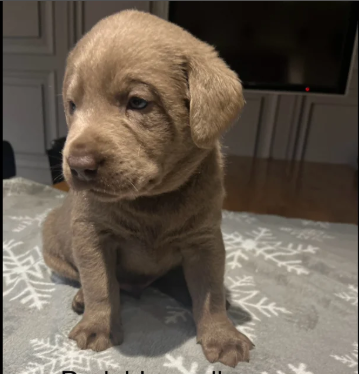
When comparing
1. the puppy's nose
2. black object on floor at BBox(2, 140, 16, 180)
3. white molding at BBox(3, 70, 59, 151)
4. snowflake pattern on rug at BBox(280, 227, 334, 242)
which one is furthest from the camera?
white molding at BBox(3, 70, 59, 151)

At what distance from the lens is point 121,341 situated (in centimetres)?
93

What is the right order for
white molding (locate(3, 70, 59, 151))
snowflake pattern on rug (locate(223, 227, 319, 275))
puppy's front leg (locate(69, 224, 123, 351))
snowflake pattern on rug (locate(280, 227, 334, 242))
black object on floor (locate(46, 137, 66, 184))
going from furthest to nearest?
white molding (locate(3, 70, 59, 151)) < snowflake pattern on rug (locate(280, 227, 334, 242)) < snowflake pattern on rug (locate(223, 227, 319, 275)) < black object on floor (locate(46, 137, 66, 184)) < puppy's front leg (locate(69, 224, 123, 351))

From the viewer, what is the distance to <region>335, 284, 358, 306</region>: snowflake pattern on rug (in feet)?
4.05

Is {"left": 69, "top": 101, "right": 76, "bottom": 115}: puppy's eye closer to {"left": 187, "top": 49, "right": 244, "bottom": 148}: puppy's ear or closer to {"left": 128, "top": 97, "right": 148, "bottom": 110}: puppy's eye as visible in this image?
{"left": 128, "top": 97, "right": 148, "bottom": 110}: puppy's eye

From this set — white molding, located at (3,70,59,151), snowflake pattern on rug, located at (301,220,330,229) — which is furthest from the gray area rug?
white molding, located at (3,70,59,151)

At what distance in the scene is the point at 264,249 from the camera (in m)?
1.48

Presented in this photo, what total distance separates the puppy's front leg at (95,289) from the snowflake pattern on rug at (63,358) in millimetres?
18

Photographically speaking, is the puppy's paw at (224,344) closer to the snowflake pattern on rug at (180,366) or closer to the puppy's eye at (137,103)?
the snowflake pattern on rug at (180,366)

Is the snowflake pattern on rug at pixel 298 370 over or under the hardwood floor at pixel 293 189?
over

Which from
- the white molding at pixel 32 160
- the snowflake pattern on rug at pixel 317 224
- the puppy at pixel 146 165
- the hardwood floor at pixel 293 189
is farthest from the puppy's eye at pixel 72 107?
the white molding at pixel 32 160

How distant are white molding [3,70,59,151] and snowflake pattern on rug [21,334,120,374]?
1593mm

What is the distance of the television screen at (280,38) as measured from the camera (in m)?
2.10

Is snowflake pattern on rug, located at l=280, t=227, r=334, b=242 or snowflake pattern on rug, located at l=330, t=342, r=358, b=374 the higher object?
snowflake pattern on rug, located at l=280, t=227, r=334, b=242

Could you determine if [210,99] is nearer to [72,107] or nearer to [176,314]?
[72,107]
